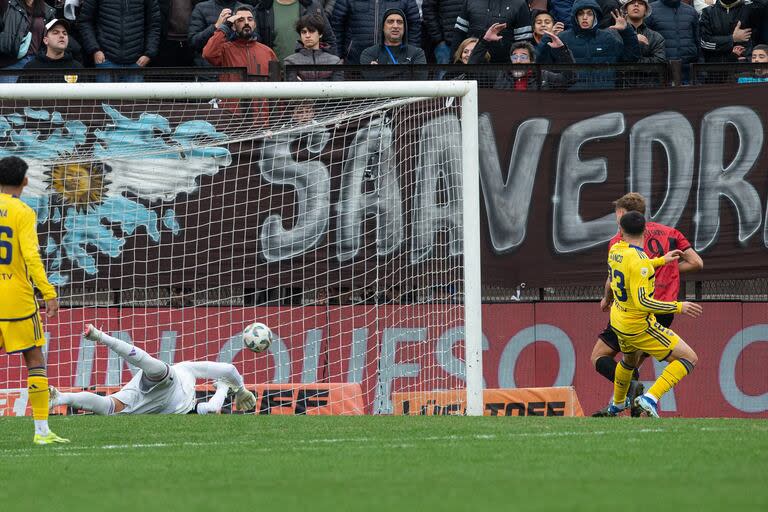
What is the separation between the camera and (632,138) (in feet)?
46.4

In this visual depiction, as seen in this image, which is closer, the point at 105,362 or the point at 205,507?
the point at 205,507

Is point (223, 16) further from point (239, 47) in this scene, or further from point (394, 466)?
point (394, 466)

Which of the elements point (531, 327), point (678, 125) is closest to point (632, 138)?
point (678, 125)

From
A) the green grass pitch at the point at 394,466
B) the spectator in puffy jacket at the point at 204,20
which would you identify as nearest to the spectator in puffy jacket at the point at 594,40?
the spectator in puffy jacket at the point at 204,20

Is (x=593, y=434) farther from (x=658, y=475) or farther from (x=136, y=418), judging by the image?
(x=136, y=418)

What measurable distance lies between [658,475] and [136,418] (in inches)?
218

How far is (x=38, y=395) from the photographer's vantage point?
888 centimetres

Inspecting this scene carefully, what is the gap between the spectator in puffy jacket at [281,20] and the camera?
14.9 metres

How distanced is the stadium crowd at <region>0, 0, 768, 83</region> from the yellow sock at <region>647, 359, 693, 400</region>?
4375mm

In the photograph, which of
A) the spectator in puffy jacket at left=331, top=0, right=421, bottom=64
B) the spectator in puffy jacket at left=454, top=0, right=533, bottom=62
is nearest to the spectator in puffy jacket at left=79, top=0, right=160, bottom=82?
the spectator in puffy jacket at left=331, top=0, right=421, bottom=64

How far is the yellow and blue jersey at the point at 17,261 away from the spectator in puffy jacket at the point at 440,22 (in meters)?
7.52

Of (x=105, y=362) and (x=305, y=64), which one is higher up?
(x=305, y=64)

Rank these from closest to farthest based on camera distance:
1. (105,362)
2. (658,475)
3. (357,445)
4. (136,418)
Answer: (658,475) → (357,445) → (136,418) → (105,362)

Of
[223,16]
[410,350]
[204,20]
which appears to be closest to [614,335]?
[410,350]
